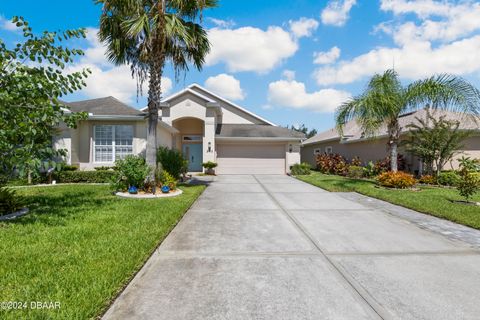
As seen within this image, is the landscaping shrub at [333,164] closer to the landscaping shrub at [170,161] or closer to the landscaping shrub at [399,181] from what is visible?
the landscaping shrub at [399,181]

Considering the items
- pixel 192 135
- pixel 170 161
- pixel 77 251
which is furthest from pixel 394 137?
pixel 192 135

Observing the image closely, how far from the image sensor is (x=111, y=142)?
14.7 m

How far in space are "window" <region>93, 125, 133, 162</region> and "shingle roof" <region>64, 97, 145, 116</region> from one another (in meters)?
0.79

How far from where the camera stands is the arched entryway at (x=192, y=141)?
22.3 meters

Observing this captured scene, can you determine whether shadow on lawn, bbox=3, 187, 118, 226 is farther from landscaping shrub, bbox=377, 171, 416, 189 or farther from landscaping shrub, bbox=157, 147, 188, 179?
landscaping shrub, bbox=377, 171, 416, 189

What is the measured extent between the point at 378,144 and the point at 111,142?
17.4 m

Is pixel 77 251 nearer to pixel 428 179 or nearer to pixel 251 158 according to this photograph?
pixel 428 179

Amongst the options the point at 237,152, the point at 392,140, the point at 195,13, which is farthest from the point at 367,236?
the point at 237,152

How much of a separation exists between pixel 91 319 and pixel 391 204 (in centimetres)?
909

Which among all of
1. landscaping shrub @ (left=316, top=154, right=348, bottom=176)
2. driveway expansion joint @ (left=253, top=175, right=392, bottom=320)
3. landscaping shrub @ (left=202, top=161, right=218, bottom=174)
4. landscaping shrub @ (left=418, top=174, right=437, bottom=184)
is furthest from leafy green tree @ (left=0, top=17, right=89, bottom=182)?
landscaping shrub @ (left=316, top=154, right=348, bottom=176)

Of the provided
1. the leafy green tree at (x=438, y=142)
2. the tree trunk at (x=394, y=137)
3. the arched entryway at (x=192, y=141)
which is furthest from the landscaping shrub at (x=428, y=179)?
the arched entryway at (x=192, y=141)

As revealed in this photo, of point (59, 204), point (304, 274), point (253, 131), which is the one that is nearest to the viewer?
point (304, 274)

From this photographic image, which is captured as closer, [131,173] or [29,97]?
[29,97]

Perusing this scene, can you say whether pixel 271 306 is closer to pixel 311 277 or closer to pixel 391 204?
pixel 311 277
